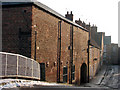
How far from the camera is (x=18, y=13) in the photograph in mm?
9320

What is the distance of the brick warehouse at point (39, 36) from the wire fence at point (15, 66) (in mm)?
1198

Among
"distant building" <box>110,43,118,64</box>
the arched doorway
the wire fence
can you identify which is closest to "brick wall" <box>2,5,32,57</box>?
the wire fence

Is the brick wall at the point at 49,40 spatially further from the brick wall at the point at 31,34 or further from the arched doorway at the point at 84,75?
the arched doorway at the point at 84,75

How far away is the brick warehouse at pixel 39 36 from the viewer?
359 inches

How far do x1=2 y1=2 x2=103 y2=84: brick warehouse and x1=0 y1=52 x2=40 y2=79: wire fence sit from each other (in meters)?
1.20

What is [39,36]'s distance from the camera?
9703mm

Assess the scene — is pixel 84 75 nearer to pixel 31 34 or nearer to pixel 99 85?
pixel 99 85

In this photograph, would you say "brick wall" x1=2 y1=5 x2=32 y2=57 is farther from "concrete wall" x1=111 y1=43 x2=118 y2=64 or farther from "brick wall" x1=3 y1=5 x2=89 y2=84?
"concrete wall" x1=111 y1=43 x2=118 y2=64

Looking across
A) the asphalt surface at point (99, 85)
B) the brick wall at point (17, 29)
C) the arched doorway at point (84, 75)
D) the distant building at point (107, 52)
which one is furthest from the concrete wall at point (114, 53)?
the brick wall at point (17, 29)

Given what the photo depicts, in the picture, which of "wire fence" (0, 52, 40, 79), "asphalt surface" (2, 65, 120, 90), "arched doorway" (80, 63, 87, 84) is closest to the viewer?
"asphalt surface" (2, 65, 120, 90)

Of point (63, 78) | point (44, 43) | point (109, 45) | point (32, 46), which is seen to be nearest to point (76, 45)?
point (63, 78)

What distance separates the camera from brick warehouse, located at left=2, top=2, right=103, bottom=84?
9.11 metres

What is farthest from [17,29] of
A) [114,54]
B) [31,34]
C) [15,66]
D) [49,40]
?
[114,54]

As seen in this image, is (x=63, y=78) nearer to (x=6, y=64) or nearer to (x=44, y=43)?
(x=44, y=43)
